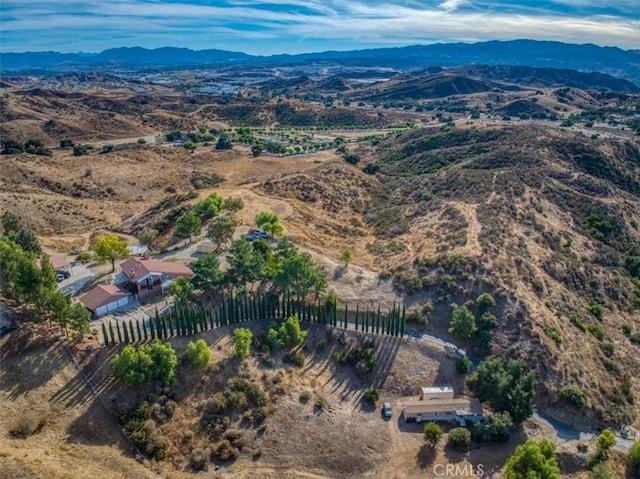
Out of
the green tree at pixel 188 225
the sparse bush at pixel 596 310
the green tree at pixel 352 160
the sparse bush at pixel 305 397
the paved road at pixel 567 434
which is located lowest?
the paved road at pixel 567 434

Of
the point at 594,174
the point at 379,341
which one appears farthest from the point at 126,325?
the point at 594,174

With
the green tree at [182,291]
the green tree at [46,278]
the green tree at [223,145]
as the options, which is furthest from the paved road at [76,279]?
the green tree at [223,145]

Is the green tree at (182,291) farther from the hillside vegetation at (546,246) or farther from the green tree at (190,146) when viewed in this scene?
the green tree at (190,146)

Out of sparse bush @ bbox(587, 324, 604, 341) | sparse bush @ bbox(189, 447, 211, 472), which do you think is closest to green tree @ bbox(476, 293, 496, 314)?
sparse bush @ bbox(587, 324, 604, 341)

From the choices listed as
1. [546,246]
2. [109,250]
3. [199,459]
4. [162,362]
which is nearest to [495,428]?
[199,459]

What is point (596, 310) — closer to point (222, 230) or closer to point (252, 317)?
point (252, 317)

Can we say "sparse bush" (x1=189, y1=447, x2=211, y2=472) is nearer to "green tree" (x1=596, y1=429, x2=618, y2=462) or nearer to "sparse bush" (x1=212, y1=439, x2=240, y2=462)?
"sparse bush" (x1=212, y1=439, x2=240, y2=462)
